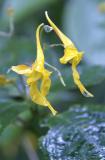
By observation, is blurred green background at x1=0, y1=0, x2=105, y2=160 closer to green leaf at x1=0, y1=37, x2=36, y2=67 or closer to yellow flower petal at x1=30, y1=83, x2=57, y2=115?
green leaf at x1=0, y1=37, x2=36, y2=67

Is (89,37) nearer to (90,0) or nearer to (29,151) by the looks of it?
(90,0)

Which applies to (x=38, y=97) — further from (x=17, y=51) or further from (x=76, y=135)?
(x=17, y=51)

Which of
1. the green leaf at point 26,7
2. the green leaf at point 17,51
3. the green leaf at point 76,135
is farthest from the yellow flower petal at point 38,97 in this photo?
the green leaf at point 26,7

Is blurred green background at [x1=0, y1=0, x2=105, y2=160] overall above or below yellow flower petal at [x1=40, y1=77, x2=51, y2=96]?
below

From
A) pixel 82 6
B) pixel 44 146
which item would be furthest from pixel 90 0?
pixel 44 146

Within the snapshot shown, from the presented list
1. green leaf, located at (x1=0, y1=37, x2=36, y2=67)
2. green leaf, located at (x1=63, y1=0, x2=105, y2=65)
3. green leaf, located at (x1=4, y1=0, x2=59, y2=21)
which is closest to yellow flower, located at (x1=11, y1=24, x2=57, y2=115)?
green leaf, located at (x1=0, y1=37, x2=36, y2=67)

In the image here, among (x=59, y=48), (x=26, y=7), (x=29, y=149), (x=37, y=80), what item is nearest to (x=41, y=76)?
(x=37, y=80)

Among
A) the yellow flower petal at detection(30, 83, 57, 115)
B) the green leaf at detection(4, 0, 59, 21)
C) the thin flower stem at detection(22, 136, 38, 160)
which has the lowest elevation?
the thin flower stem at detection(22, 136, 38, 160)
